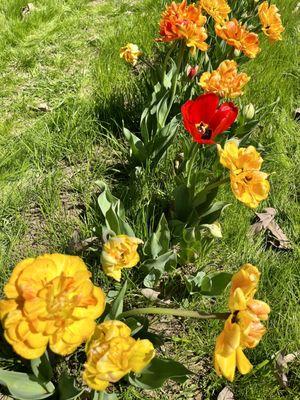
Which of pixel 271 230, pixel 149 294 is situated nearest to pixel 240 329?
pixel 149 294

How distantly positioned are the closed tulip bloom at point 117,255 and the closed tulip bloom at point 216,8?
1428 millimetres

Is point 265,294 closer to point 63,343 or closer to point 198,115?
point 198,115

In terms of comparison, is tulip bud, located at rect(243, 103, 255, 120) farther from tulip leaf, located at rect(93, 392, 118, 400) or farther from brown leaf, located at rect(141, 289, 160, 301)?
tulip leaf, located at rect(93, 392, 118, 400)

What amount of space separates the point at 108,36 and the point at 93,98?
835mm

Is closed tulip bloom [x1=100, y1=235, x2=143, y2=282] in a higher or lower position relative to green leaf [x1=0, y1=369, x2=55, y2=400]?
higher

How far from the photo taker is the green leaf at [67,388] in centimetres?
125

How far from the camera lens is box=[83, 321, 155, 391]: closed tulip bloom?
1.00 metres

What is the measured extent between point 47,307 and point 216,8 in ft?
6.26

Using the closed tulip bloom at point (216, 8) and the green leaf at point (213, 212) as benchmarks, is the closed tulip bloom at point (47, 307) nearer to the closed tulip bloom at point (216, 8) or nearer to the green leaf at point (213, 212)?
the green leaf at point (213, 212)

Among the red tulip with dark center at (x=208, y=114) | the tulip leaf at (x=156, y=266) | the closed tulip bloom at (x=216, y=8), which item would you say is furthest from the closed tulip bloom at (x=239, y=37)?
the tulip leaf at (x=156, y=266)

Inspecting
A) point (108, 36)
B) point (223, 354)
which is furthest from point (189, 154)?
point (108, 36)

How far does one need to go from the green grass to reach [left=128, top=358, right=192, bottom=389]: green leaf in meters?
0.18

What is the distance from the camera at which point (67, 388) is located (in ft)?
4.18

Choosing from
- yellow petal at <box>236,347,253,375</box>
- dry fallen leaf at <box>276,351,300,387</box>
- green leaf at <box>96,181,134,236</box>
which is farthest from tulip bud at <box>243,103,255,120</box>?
yellow petal at <box>236,347,253,375</box>
